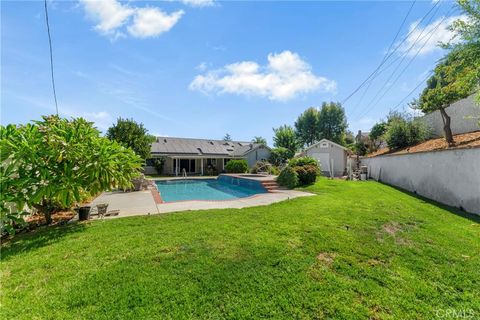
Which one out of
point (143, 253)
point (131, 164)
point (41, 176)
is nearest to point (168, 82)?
point (131, 164)

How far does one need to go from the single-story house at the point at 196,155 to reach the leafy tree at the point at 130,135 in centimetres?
556

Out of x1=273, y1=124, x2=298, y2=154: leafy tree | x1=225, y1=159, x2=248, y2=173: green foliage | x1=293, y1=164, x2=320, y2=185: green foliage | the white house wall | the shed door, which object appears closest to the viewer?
x1=293, y1=164, x2=320, y2=185: green foliage

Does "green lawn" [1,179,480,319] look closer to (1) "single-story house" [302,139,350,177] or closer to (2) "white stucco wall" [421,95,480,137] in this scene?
(2) "white stucco wall" [421,95,480,137]

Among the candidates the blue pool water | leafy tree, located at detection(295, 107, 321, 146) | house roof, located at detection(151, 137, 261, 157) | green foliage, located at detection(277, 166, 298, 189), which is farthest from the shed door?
leafy tree, located at detection(295, 107, 321, 146)

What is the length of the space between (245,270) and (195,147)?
1084 inches

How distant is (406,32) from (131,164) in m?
15.8

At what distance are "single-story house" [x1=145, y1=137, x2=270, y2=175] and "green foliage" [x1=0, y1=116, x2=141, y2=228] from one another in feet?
68.6

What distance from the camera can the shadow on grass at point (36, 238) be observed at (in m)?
4.59

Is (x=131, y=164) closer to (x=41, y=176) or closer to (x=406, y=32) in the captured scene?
(x=41, y=176)

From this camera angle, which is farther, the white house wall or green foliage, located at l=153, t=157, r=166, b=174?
green foliage, located at l=153, t=157, r=166, b=174

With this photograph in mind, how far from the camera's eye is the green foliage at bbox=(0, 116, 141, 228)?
4.95 meters

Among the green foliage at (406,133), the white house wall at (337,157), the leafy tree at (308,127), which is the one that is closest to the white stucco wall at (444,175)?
the green foliage at (406,133)

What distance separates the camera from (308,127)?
38.2m

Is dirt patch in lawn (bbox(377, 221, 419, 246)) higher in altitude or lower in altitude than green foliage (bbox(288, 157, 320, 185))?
lower
